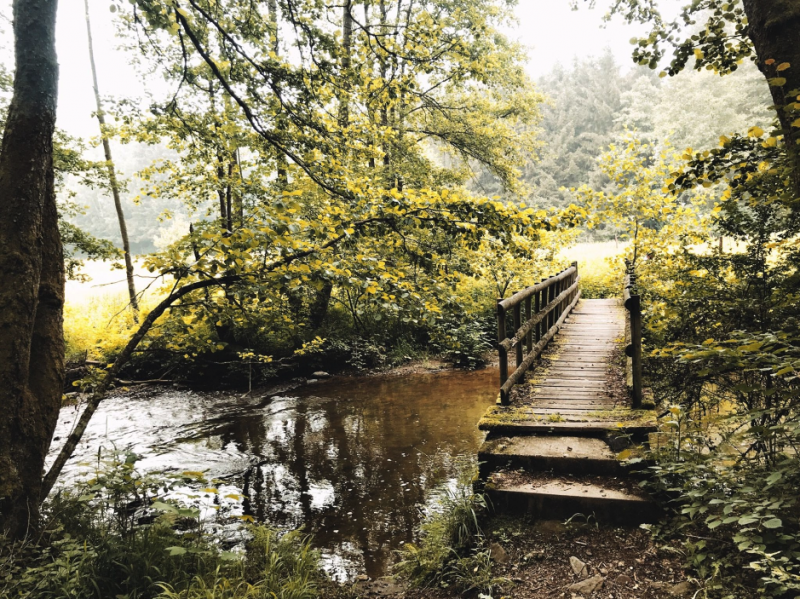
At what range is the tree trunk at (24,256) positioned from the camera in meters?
3.26

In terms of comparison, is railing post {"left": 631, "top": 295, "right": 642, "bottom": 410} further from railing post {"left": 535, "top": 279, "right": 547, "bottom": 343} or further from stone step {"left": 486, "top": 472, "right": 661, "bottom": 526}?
railing post {"left": 535, "top": 279, "right": 547, "bottom": 343}

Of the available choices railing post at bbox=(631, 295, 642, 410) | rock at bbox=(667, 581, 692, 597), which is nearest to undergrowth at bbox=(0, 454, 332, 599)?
rock at bbox=(667, 581, 692, 597)

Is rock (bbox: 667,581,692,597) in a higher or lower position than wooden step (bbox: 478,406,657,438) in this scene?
lower

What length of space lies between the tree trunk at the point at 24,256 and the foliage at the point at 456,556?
314cm

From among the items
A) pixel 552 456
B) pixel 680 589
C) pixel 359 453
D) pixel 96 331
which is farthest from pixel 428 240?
pixel 96 331

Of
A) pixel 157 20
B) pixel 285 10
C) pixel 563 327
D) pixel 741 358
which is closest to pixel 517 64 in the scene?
pixel 563 327

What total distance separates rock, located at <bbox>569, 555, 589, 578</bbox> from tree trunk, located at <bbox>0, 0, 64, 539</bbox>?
13.7 feet

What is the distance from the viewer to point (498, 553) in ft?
11.4

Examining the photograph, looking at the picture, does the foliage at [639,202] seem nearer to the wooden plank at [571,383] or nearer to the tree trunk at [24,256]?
the wooden plank at [571,383]

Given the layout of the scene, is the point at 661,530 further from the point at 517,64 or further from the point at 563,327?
the point at 517,64

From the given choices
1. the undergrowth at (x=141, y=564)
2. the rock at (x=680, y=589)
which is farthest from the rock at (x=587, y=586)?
the undergrowth at (x=141, y=564)

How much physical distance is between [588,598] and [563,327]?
22.9 ft

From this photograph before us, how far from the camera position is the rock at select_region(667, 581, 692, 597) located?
2.72 metres

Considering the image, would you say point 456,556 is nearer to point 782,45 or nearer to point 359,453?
point 359,453
